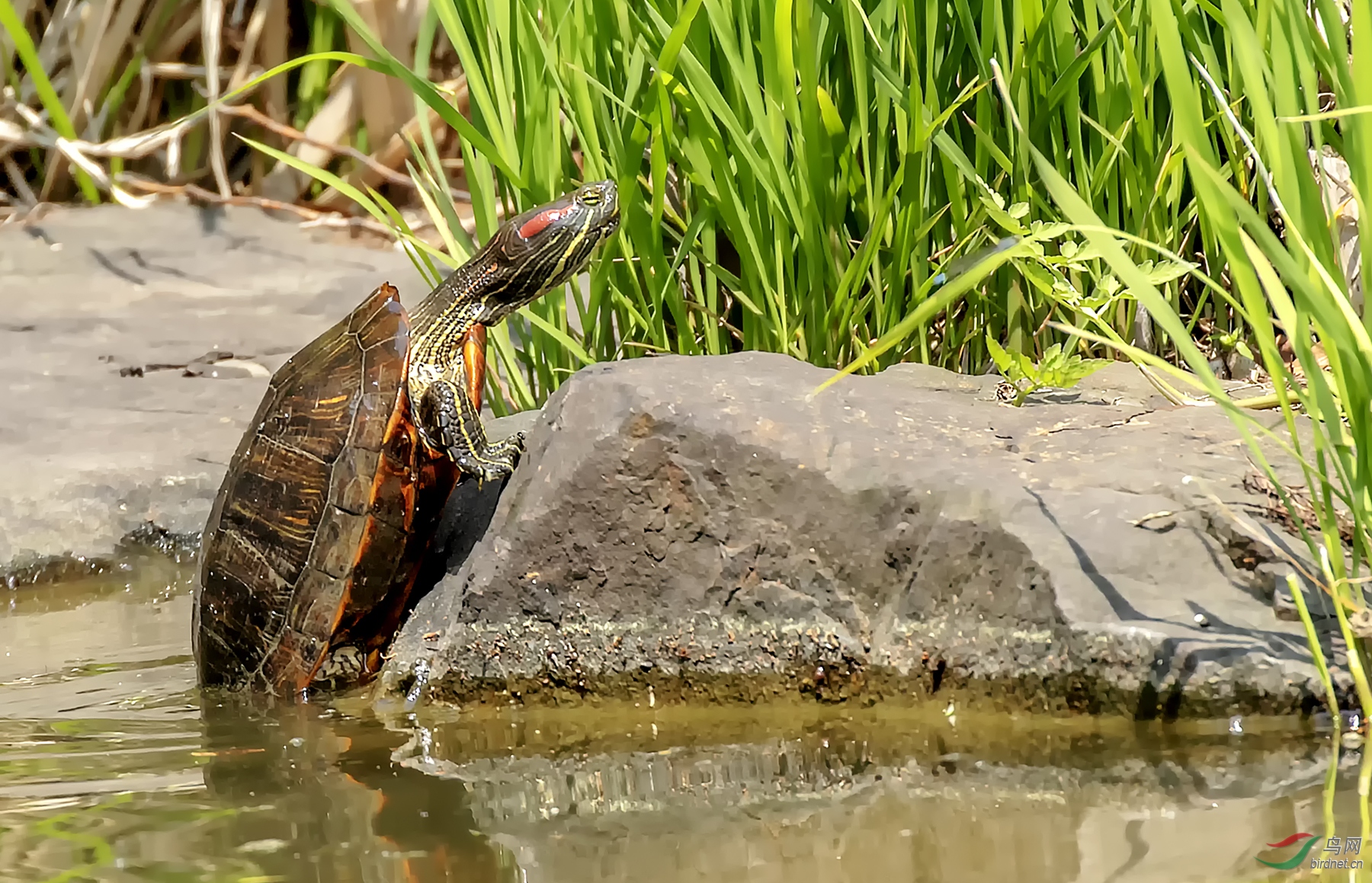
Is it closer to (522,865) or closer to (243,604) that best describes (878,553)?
(522,865)

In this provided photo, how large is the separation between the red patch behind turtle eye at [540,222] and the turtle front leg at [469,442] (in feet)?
1.09

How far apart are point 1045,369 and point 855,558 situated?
1.62 feet

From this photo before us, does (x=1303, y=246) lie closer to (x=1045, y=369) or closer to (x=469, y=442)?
(x=1045, y=369)

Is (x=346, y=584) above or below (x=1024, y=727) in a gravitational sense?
above

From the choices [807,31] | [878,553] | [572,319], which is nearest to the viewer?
[878,553]

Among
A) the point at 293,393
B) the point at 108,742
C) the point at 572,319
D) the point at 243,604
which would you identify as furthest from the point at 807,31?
the point at 572,319

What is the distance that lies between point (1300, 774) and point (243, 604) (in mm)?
1545

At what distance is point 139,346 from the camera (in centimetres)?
384

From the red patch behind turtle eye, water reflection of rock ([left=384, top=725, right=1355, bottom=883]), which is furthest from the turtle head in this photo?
water reflection of rock ([left=384, top=725, right=1355, bottom=883])

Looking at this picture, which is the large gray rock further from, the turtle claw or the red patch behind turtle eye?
the red patch behind turtle eye

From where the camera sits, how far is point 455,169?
16.9 ft

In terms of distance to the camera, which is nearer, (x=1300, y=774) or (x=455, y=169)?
(x=1300, y=774)

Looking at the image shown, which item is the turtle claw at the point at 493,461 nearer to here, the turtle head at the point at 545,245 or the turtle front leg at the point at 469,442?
the turtle front leg at the point at 469,442

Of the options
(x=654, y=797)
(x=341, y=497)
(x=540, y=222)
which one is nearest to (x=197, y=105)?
(x=540, y=222)
